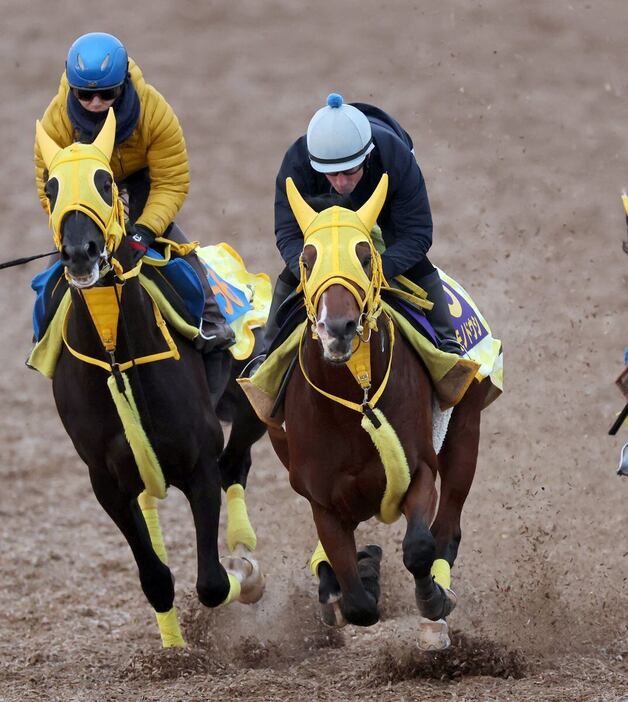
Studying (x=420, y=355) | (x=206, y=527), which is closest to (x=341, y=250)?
(x=420, y=355)

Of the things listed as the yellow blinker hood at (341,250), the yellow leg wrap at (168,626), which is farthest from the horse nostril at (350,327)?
the yellow leg wrap at (168,626)

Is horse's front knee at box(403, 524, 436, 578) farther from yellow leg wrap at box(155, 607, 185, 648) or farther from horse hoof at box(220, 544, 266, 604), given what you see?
horse hoof at box(220, 544, 266, 604)

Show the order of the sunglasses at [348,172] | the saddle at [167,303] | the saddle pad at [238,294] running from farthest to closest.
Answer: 1. the saddle pad at [238,294]
2. the saddle at [167,303]
3. the sunglasses at [348,172]

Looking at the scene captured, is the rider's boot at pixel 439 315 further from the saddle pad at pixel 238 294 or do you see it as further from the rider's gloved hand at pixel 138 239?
the rider's gloved hand at pixel 138 239

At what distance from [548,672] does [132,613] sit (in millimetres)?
3576

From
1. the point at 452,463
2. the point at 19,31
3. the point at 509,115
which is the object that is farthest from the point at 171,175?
the point at 19,31

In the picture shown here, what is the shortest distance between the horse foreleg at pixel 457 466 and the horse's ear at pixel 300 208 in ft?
5.99

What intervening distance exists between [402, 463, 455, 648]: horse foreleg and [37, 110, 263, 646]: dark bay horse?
4.03 ft

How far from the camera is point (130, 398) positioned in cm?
750

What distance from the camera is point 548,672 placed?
738 centimetres

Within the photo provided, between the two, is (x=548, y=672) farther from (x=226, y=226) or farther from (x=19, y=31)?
(x=19, y=31)

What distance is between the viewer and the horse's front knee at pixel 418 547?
22.2 ft

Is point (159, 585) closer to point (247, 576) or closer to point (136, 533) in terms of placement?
point (136, 533)

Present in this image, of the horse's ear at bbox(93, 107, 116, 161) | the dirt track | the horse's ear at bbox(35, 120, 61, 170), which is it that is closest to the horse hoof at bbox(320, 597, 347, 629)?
the dirt track
